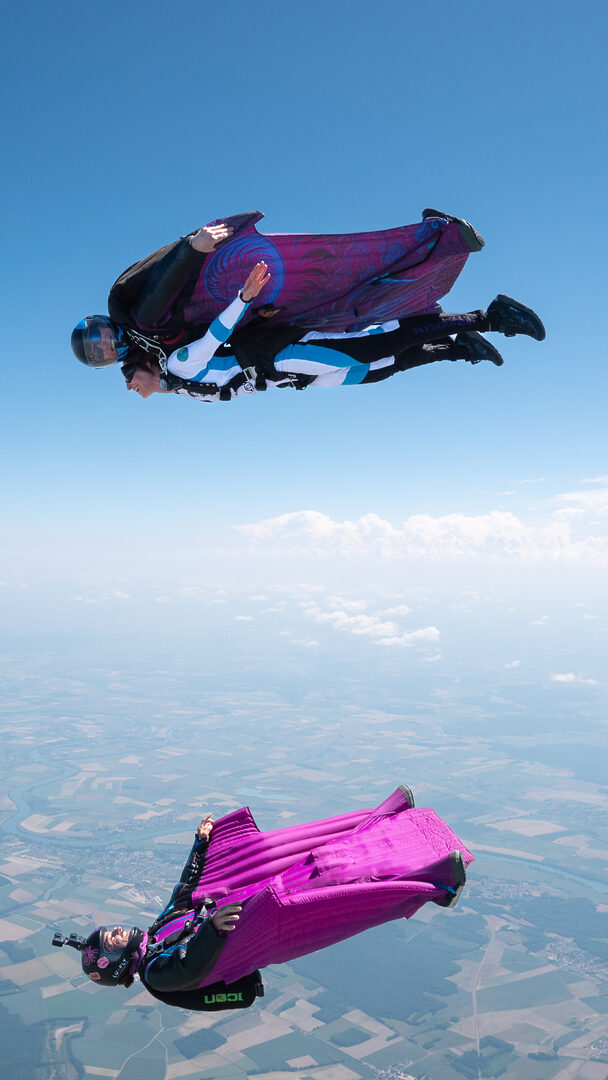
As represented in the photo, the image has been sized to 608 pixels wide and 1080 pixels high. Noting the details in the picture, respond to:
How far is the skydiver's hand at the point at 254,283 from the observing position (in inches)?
167

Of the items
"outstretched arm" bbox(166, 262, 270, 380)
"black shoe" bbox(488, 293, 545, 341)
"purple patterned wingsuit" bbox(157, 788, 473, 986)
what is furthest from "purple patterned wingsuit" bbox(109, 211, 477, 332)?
"purple patterned wingsuit" bbox(157, 788, 473, 986)

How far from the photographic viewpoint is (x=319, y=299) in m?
4.92

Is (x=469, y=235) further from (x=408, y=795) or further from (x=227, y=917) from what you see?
(x=227, y=917)

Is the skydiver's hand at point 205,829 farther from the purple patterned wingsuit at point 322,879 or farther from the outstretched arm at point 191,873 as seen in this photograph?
the purple patterned wingsuit at point 322,879

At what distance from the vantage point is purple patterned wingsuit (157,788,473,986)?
12.2 feet

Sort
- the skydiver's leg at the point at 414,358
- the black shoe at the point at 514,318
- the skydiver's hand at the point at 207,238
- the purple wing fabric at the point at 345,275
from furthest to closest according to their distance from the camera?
the skydiver's leg at the point at 414,358
the black shoe at the point at 514,318
the purple wing fabric at the point at 345,275
the skydiver's hand at the point at 207,238

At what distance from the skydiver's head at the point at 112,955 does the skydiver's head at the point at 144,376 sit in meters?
3.90

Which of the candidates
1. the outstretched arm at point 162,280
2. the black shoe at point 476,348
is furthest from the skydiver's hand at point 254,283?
the black shoe at point 476,348

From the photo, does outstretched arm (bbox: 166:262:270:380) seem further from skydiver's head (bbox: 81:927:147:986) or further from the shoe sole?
skydiver's head (bbox: 81:927:147:986)

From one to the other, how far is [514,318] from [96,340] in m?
3.17

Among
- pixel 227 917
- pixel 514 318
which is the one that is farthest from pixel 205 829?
pixel 514 318

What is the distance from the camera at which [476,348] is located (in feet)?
17.4

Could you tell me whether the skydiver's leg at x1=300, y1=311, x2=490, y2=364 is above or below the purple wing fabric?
below

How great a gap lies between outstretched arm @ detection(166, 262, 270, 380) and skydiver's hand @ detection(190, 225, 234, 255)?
1.02 feet
